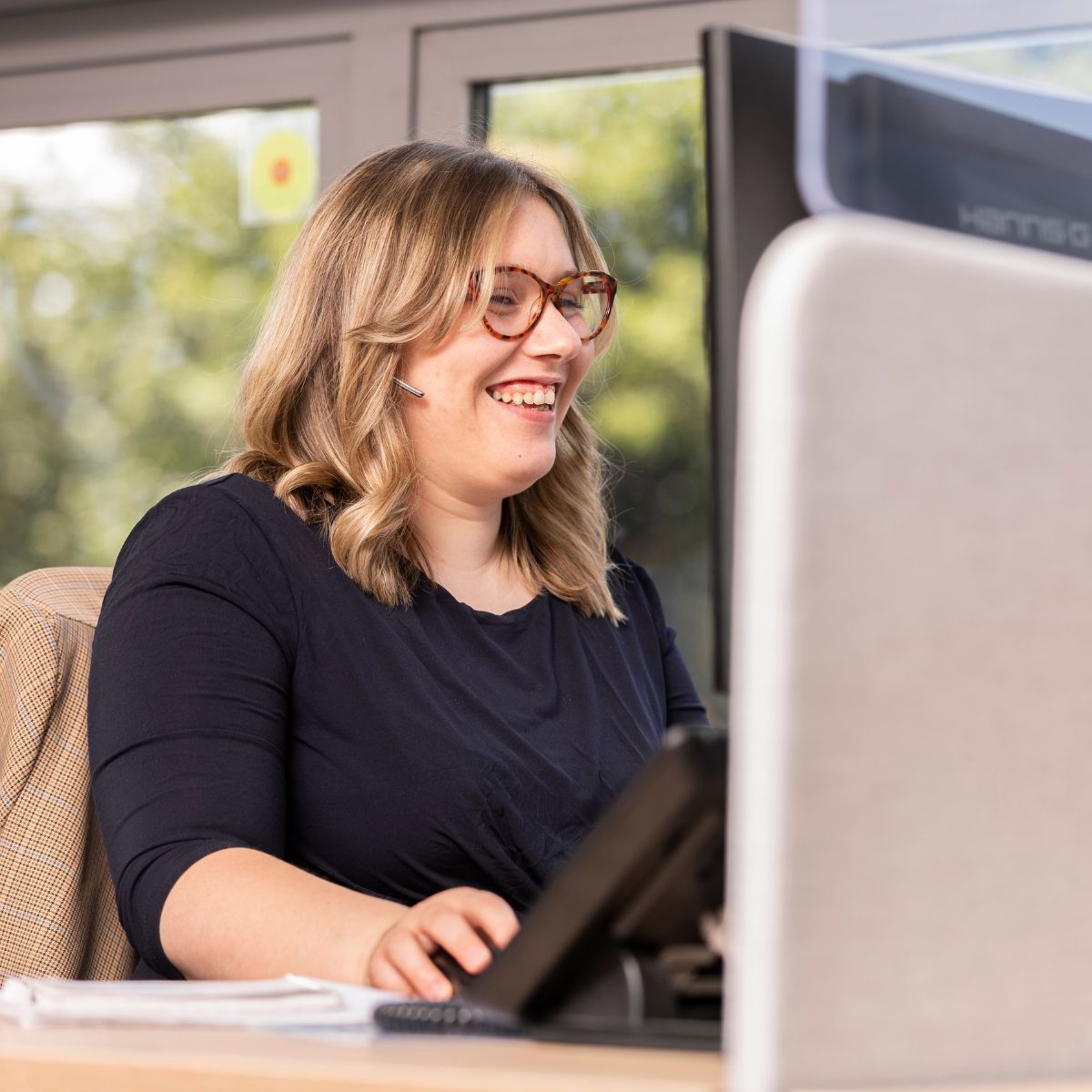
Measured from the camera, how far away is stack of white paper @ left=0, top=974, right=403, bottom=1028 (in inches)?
25.7

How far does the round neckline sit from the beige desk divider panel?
958 mm

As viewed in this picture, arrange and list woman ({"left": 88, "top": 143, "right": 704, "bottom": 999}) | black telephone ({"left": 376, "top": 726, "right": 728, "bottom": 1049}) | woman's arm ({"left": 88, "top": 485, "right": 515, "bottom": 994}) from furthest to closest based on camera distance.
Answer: woman ({"left": 88, "top": 143, "right": 704, "bottom": 999}), woman's arm ({"left": 88, "top": 485, "right": 515, "bottom": 994}), black telephone ({"left": 376, "top": 726, "right": 728, "bottom": 1049})

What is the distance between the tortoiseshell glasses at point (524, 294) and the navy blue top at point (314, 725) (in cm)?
30

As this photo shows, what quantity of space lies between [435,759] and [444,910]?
465 millimetres

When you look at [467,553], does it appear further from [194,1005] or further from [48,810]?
[194,1005]

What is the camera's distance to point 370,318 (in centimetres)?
150

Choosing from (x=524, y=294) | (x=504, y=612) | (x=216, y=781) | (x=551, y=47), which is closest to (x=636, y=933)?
(x=216, y=781)

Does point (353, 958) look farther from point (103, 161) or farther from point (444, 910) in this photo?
point (103, 161)

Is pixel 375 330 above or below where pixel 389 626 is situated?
above

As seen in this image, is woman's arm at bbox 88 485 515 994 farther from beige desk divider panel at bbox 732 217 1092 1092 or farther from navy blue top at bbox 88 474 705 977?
beige desk divider panel at bbox 732 217 1092 1092

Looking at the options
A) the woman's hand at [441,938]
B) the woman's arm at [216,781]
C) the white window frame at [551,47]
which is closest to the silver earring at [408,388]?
the woman's arm at [216,781]

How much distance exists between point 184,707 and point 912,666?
2.38 ft

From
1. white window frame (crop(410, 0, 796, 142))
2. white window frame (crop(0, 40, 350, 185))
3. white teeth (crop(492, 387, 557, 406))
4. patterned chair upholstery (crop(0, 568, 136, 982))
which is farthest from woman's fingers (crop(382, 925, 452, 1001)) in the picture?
white window frame (crop(0, 40, 350, 185))

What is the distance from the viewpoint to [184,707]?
43.2 inches
